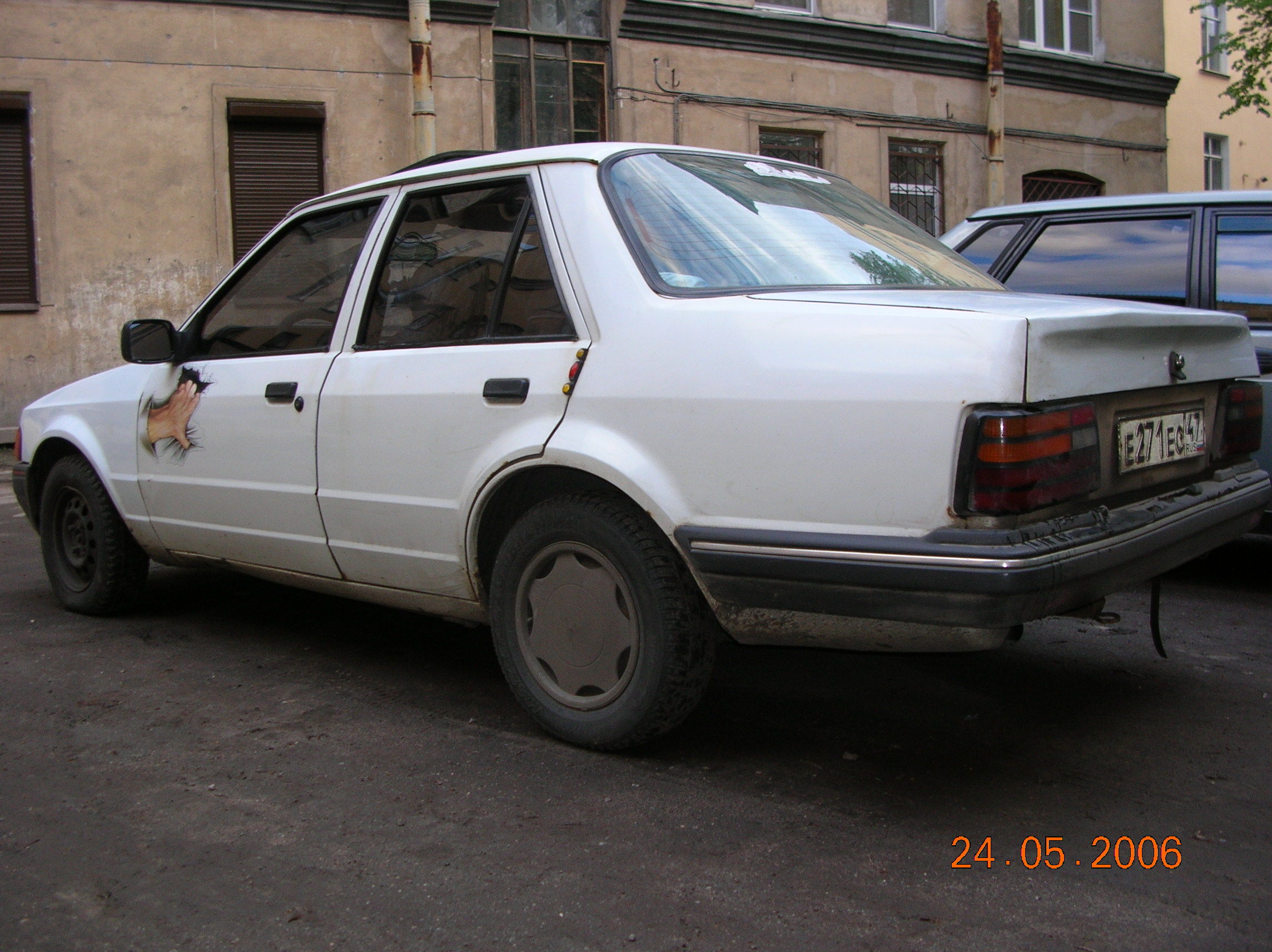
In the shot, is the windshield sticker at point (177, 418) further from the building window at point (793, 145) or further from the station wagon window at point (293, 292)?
the building window at point (793, 145)

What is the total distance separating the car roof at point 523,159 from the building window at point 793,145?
12193mm

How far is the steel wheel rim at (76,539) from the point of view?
495 cm

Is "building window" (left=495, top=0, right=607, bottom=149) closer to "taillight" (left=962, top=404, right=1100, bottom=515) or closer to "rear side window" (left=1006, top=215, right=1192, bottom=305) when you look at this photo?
"rear side window" (left=1006, top=215, right=1192, bottom=305)

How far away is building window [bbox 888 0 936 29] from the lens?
653 inches

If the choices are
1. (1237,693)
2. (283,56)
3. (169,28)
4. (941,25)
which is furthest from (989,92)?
(1237,693)

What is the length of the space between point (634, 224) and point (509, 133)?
38.2ft

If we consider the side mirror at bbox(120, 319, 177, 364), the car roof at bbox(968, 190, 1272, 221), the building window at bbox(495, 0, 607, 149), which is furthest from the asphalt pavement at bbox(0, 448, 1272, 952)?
the building window at bbox(495, 0, 607, 149)

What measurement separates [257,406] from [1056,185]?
16945 millimetres

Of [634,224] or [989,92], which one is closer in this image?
[634,224]

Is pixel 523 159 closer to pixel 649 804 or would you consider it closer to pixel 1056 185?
pixel 649 804

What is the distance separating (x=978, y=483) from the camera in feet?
8.32

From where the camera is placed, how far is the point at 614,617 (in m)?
3.12

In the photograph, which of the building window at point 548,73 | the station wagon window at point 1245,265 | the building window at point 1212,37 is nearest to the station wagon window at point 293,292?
the station wagon window at point 1245,265

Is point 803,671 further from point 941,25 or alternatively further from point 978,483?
point 941,25
